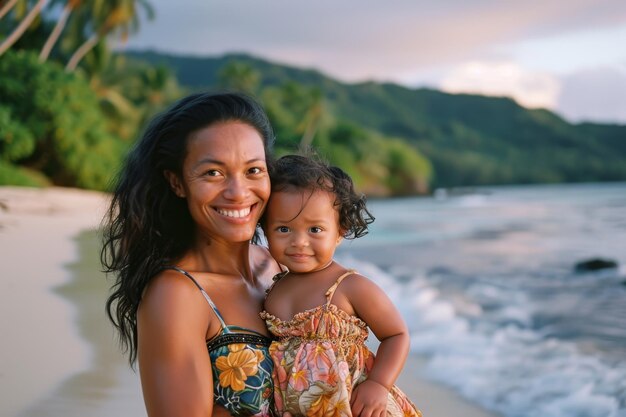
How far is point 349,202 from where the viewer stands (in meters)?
2.59

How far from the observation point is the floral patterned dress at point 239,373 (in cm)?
228

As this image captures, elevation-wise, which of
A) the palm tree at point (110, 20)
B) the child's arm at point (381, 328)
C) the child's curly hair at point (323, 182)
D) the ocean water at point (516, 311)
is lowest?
the ocean water at point (516, 311)

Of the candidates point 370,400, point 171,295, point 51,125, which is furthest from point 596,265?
point 51,125

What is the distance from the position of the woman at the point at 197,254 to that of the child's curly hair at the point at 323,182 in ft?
0.27

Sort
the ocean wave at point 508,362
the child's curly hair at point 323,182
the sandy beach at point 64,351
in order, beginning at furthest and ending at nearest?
the ocean wave at point 508,362 → the sandy beach at point 64,351 → the child's curly hair at point 323,182

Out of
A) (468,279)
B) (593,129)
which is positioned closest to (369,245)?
(468,279)

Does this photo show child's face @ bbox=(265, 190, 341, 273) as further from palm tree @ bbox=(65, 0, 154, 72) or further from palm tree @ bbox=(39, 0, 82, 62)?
palm tree @ bbox=(65, 0, 154, 72)

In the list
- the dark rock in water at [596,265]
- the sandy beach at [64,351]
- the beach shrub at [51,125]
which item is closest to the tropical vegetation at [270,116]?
the beach shrub at [51,125]

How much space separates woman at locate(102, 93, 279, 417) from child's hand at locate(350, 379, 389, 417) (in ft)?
0.96

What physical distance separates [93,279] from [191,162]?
6349 mm

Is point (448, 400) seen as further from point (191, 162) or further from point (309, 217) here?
point (191, 162)

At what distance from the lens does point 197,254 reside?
2.53 metres

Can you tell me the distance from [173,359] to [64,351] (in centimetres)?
356

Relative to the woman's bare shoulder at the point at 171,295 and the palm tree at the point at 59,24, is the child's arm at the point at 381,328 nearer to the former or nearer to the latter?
the woman's bare shoulder at the point at 171,295
